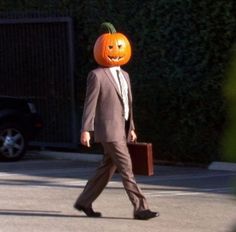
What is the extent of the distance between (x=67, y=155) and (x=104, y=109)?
8.32 meters

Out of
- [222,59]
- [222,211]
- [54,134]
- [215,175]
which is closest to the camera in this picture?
[222,211]

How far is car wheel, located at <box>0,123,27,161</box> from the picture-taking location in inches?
625

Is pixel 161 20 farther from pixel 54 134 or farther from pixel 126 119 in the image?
pixel 126 119

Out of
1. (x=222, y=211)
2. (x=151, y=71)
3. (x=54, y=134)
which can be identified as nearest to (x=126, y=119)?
(x=222, y=211)

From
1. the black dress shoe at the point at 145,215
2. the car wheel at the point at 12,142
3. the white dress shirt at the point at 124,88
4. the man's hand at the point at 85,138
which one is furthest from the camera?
the car wheel at the point at 12,142

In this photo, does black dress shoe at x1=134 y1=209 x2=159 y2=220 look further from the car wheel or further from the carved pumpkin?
the car wheel

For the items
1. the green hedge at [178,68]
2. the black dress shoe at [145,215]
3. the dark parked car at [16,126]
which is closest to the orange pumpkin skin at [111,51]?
the black dress shoe at [145,215]

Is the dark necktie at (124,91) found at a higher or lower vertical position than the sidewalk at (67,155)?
higher

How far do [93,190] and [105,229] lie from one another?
0.53 metres

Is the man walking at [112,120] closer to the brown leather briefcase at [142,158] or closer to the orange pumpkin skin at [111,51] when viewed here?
the orange pumpkin skin at [111,51]

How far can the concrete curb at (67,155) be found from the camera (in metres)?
16.5

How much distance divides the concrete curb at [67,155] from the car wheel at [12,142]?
1.14 metres

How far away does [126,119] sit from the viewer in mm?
9008

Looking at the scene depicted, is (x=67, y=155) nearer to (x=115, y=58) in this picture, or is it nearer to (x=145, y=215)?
(x=145, y=215)
